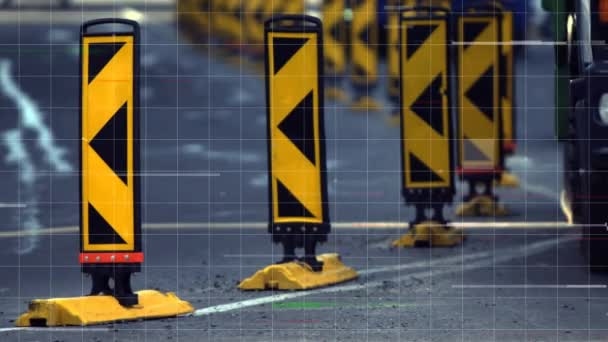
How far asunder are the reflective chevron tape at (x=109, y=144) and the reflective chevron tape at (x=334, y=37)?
70.2ft

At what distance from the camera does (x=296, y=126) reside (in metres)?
13.2

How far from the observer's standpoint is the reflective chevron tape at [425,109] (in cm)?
1547

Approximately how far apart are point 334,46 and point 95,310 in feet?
76.0

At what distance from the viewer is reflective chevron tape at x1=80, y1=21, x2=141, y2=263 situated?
37.7 ft

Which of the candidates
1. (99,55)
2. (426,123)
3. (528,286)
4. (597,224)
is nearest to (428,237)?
(426,123)

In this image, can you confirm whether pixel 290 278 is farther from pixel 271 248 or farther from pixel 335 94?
pixel 335 94

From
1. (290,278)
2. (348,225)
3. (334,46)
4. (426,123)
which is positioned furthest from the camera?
(334,46)

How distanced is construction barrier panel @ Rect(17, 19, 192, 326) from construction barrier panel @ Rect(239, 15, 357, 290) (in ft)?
4.89

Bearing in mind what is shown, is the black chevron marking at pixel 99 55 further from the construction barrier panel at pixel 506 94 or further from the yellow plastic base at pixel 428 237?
A: the construction barrier panel at pixel 506 94

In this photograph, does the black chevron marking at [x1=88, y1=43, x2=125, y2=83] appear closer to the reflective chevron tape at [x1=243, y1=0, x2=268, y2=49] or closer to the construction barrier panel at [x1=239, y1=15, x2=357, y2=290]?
the construction barrier panel at [x1=239, y1=15, x2=357, y2=290]

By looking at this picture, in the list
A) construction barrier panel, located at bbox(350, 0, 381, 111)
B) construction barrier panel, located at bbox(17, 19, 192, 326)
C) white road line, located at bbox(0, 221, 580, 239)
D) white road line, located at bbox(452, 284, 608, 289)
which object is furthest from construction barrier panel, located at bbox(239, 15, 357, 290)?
construction barrier panel, located at bbox(350, 0, 381, 111)

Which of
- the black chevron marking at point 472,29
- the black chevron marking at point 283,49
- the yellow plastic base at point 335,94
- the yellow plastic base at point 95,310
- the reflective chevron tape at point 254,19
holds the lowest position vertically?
the yellow plastic base at point 95,310

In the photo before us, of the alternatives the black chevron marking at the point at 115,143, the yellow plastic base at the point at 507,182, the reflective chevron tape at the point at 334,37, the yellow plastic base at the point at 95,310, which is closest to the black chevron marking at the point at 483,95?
the yellow plastic base at the point at 507,182

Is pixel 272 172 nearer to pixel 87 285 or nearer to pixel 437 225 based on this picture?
pixel 87 285
